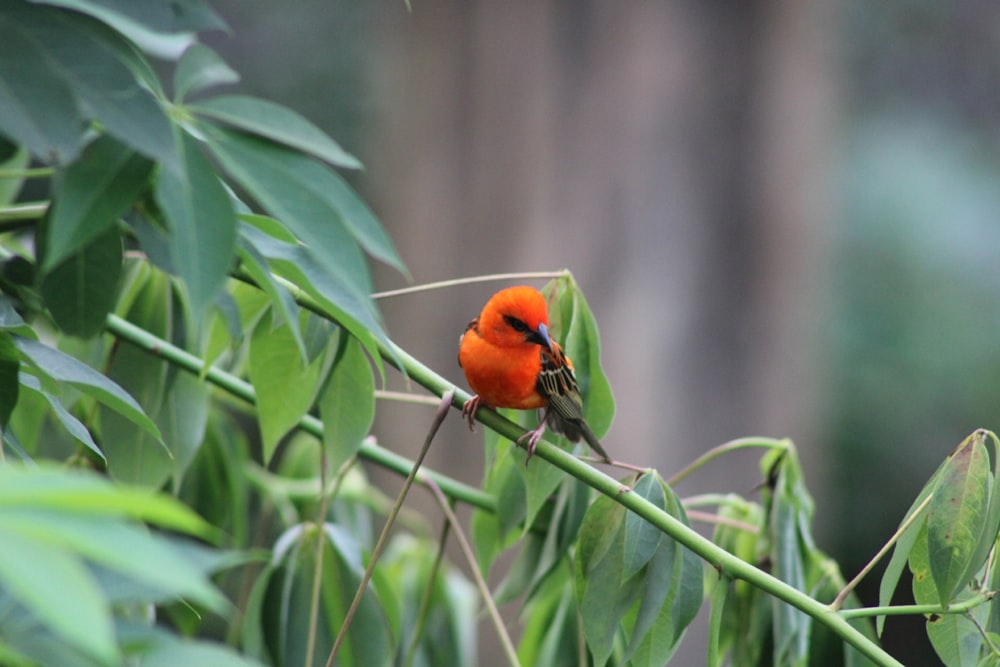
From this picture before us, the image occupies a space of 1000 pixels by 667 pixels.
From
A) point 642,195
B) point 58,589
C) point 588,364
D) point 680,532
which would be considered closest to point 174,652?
point 58,589

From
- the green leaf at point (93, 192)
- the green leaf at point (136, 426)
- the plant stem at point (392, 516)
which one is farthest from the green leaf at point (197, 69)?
the green leaf at point (136, 426)

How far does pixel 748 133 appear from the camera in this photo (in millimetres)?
3613

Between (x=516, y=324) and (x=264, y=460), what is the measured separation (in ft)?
1.83

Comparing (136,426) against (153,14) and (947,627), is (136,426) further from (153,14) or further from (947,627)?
(947,627)

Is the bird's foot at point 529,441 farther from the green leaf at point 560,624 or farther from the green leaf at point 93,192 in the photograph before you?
the green leaf at point 93,192

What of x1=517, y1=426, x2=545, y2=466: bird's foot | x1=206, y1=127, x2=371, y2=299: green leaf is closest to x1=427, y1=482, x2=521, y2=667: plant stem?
x1=517, y1=426, x2=545, y2=466: bird's foot

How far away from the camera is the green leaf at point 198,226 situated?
2.20 ft

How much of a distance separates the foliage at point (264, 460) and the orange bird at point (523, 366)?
4.1 inches

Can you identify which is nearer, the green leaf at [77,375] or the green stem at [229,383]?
the green leaf at [77,375]

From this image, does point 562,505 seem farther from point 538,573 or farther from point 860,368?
point 860,368

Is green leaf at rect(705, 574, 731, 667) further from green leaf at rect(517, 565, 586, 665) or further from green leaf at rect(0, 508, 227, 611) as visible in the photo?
green leaf at rect(0, 508, 227, 611)

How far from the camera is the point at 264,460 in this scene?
53.5 inches

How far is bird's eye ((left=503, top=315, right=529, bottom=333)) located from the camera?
1.76m

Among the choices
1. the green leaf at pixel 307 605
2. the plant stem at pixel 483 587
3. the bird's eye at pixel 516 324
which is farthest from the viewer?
the bird's eye at pixel 516 324
